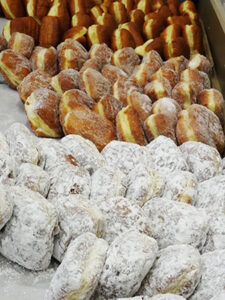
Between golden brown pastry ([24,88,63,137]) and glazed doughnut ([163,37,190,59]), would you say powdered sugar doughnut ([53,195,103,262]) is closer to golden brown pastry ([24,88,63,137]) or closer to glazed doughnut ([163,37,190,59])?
golden brown pastry ([24,88,63,137])

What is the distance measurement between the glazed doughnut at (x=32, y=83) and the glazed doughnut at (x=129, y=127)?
338 millimetres

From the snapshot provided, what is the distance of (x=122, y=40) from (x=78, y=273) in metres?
1.38

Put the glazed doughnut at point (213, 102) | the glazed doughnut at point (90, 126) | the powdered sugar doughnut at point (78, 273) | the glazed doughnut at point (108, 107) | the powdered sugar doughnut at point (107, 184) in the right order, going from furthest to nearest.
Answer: the glazed doughnut at point (213, 102), the glazed doughnut at point (108, 107), the glazed doughnut at point (90, 126), the powdered sugar doughnut at point (107, 184), the powdered sugar doughnut at point (78, 273)

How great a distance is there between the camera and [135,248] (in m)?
0.95

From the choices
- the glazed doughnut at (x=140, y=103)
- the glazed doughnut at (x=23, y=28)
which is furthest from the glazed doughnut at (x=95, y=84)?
the glazed doughnut at (x=23, y=28)

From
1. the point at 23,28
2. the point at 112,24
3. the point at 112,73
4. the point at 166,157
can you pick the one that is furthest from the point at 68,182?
the point at 112,24

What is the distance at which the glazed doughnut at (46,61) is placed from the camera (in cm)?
188

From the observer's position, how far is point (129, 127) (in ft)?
5.00

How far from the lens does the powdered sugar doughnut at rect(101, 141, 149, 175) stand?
1.28m

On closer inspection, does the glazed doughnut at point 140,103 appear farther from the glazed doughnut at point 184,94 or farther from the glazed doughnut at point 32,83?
the glazed doughnut at point 32,83

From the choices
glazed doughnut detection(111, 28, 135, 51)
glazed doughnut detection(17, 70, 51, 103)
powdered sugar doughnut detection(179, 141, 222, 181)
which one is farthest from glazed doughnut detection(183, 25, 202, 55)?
powdered sugar doughnut detection(179, 141, 222, 181)

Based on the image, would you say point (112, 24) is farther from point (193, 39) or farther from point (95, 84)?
point (95, 84)

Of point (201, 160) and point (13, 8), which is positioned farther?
point (13, 8)

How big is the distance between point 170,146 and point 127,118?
0.24m
